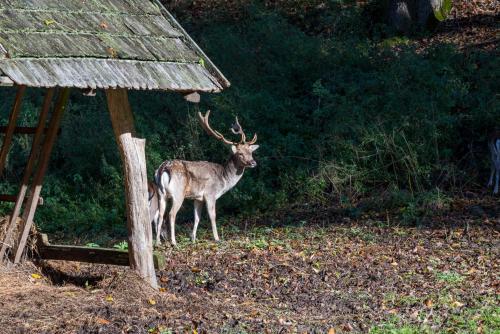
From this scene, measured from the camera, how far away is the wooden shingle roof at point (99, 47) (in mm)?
7738

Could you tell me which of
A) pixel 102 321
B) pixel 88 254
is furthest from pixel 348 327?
pixel 88 254

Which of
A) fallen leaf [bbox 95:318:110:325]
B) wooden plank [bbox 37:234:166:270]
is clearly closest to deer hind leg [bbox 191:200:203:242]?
wooden plank [bbox 37:234:166:270]

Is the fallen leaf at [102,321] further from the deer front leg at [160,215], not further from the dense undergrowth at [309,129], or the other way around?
the dense undergrowth at [309,129]

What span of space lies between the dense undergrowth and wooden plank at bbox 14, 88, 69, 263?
3.87 meters

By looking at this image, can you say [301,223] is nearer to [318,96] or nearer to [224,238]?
[224,238]

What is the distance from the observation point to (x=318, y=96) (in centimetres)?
1833

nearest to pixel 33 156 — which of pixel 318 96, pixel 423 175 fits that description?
pixel 423 175

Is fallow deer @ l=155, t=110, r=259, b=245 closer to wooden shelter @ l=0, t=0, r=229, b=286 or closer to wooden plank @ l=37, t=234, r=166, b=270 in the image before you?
wooden plank @ l=37, t=234, r=166, b=270

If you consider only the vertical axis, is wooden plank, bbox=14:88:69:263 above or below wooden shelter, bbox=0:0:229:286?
below

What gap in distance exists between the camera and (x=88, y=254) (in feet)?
32.6

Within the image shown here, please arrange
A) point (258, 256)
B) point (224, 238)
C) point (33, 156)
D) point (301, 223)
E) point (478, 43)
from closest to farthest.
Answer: point (33, 156) < point (258, 256) < point (224, 238) < point (301, 223) < point (478, 43)

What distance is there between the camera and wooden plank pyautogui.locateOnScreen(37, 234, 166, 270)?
9.66m

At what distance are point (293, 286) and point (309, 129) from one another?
293 inches

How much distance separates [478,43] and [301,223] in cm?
774
